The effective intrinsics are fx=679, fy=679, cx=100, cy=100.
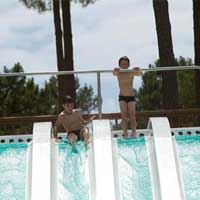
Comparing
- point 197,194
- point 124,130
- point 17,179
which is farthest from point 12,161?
point 197,194

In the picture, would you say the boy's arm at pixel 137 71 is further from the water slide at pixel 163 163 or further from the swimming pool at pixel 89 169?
the swimming pool at pixel 89 169

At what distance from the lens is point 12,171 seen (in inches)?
347

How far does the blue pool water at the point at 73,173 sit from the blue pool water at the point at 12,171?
1.58 feet

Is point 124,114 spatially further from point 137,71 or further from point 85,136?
point 85,136

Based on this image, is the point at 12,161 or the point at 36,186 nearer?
the point at 36,186

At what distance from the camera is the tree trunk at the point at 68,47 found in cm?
1584

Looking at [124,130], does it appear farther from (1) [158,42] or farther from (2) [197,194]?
(1) [158,42]

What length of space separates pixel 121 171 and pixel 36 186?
119 centimetres

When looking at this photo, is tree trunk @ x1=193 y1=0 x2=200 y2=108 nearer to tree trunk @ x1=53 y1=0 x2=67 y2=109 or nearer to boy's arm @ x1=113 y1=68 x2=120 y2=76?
tree trunk @ x1=53 y1=0 x2=67 y2=109

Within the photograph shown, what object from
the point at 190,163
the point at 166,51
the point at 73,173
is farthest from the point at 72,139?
the point at 166,51

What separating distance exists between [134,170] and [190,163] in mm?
751

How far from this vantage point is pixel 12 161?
9.11 meters

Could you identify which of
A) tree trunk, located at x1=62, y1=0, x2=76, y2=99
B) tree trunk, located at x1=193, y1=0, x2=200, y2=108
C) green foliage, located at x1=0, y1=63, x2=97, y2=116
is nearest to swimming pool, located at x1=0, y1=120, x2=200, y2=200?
tree trunk, located at x1=193, y1=0, x2=200, y2=108

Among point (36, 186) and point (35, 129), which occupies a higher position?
point (35, 129)
